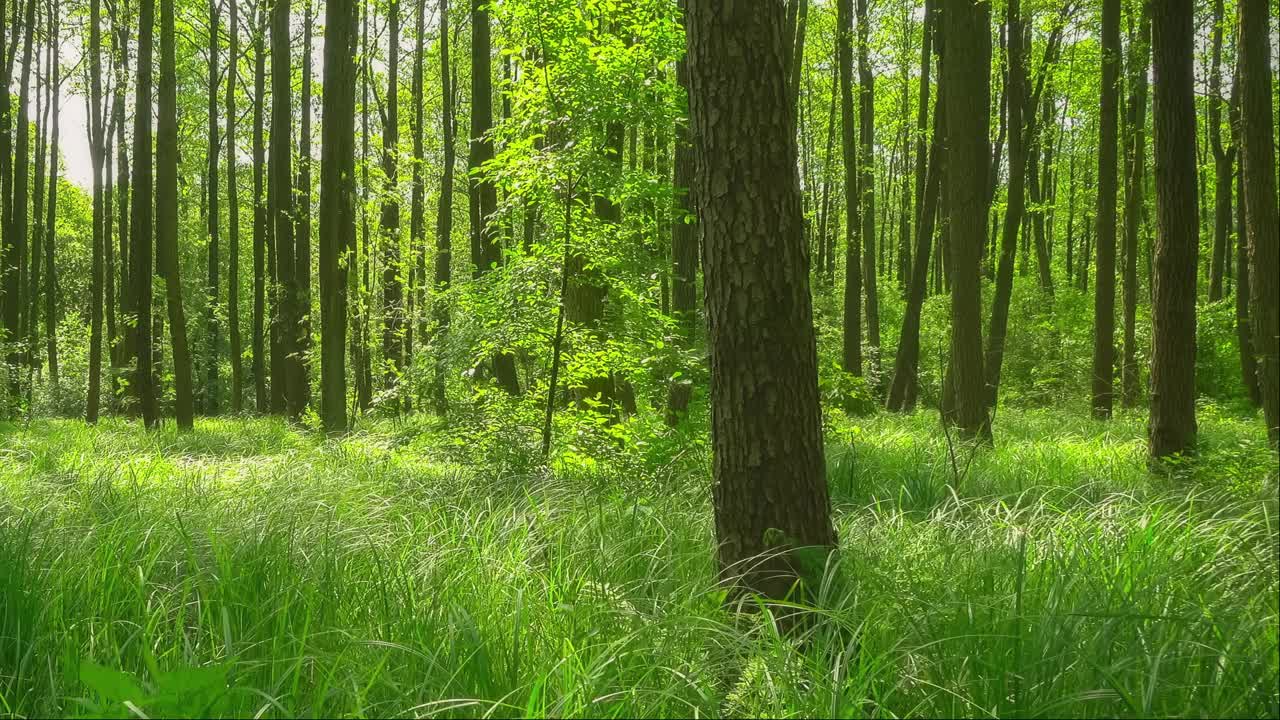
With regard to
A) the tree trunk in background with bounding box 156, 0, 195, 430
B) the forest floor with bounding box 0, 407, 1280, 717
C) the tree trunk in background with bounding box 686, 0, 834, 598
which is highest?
the tree trunk in background with bounding box 156, 0, 195, 430

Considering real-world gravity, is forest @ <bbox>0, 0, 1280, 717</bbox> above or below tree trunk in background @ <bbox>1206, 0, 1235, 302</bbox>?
below

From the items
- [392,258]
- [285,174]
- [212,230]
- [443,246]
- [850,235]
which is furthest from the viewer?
[212,230]

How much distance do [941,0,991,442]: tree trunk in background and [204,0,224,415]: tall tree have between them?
51.2 ft

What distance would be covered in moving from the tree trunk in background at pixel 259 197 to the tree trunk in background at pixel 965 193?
13550 mm

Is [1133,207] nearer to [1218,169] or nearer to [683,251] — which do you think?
[1218,169]

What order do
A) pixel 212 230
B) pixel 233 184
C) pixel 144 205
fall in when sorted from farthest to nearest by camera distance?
pixel 212 230, pixel 233 184, pixel 144 205

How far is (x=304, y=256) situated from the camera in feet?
51.5

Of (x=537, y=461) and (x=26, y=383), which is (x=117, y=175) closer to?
(x=26, y=383)

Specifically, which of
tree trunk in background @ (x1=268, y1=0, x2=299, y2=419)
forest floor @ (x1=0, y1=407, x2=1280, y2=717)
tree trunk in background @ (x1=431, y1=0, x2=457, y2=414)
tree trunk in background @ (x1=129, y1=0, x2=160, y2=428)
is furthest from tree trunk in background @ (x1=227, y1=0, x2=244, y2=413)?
forest floor @ (x1=0, y1=407, x2=1280, y2=717)

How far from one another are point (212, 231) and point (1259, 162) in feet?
70.6

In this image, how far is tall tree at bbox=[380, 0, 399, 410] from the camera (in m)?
11.2

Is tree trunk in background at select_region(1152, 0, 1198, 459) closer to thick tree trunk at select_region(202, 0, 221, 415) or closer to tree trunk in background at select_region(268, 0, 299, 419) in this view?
tree trunk in background at select_region(268, 0, 299, 419)

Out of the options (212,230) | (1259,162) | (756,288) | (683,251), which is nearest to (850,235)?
(683,251)

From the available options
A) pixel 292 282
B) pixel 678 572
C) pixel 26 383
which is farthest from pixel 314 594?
pixel 26 383
